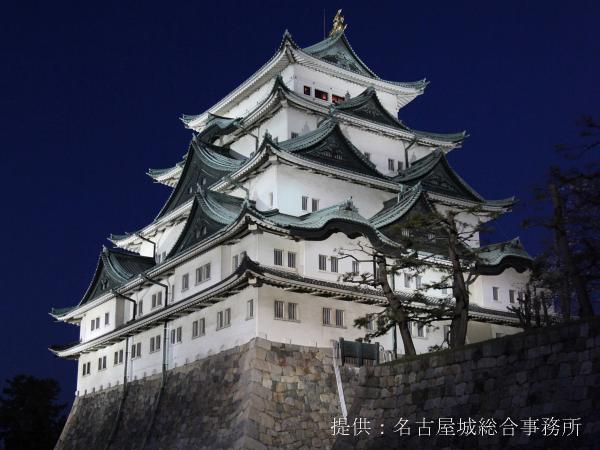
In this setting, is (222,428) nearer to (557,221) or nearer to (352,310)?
(352,310)

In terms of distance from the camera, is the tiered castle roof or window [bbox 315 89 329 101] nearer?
the tiered castle roof

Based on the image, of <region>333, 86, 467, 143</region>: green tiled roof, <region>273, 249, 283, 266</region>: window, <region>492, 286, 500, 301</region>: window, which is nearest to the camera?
<region>273, 249, 283, 266</region>: window

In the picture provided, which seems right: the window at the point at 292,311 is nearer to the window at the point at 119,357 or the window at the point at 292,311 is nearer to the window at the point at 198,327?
the window at the point at 198,327

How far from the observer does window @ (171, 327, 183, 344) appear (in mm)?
36438

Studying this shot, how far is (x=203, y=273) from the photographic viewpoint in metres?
35.8

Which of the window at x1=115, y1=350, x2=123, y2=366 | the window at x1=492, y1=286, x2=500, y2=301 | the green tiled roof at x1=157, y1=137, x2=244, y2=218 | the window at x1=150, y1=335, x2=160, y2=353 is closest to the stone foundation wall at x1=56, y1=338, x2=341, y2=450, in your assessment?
the window at x1=150, y1=335, x2=160, y2=353

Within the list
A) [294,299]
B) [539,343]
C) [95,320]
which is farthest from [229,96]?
[539,343]

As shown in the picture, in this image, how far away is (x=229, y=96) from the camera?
47.8 m

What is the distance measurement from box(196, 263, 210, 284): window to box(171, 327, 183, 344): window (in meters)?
2.66

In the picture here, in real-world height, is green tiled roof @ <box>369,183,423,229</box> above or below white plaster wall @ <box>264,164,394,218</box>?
below

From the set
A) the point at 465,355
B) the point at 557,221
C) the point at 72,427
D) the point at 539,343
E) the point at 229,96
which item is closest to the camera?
the point at 539,343

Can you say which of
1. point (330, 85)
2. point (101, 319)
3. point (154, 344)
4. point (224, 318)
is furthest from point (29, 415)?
point (330, 85)

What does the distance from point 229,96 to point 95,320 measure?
1627 cm

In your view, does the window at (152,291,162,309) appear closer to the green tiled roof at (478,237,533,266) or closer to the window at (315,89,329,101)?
the window at (315,89,329,101)
